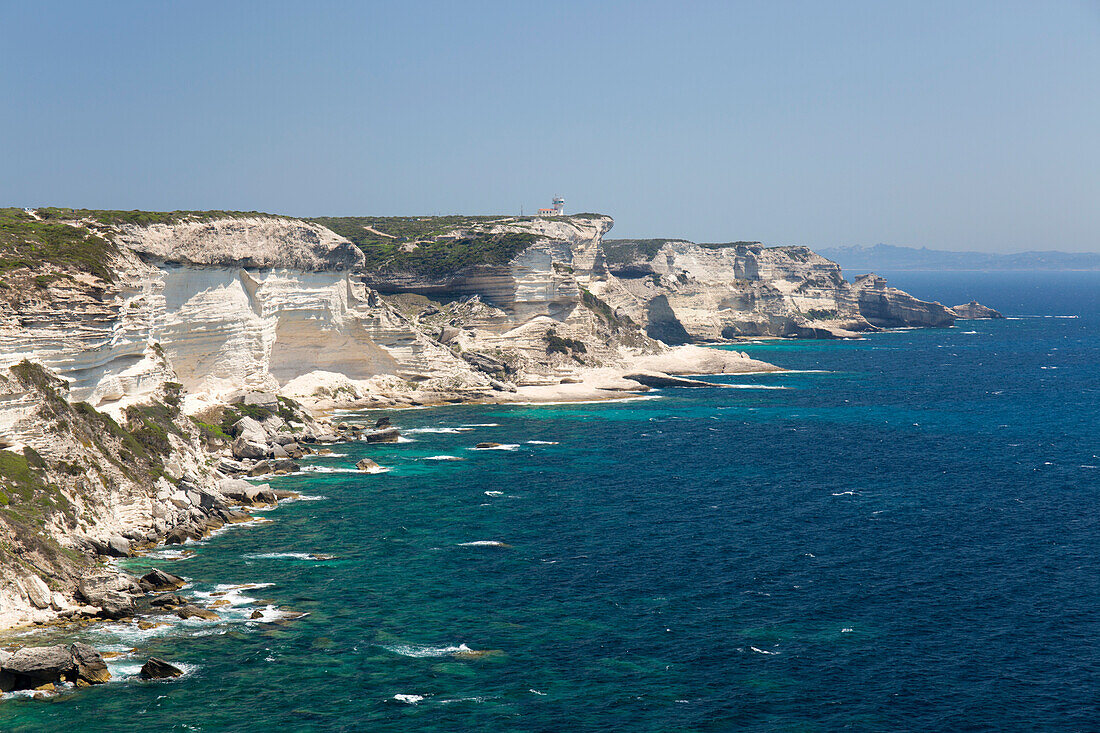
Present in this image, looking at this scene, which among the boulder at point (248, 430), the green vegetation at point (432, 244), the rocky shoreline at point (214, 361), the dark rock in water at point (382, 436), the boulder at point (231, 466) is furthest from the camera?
the green vegetation at point (432, 244)

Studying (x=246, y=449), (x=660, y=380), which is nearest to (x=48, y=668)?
(x=246, y=449)

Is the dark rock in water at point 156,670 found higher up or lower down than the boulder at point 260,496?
lower down

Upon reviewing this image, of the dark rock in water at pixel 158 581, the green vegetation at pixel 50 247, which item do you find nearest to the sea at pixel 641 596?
the dark rock in water at pixel 158 581

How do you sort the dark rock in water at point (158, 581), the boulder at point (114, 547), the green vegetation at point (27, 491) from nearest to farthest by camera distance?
the dark rock in water at point (158, 581)
the green vegetation at point (27, 491)
the boulder at point (114, 547)

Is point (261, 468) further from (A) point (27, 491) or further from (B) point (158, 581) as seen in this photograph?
(B) point (158, 581)

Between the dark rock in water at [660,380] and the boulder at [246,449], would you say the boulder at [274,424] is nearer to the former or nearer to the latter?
the boulder at [246,449]

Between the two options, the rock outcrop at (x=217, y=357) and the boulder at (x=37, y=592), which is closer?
the boulder at (x=37, y=592)
